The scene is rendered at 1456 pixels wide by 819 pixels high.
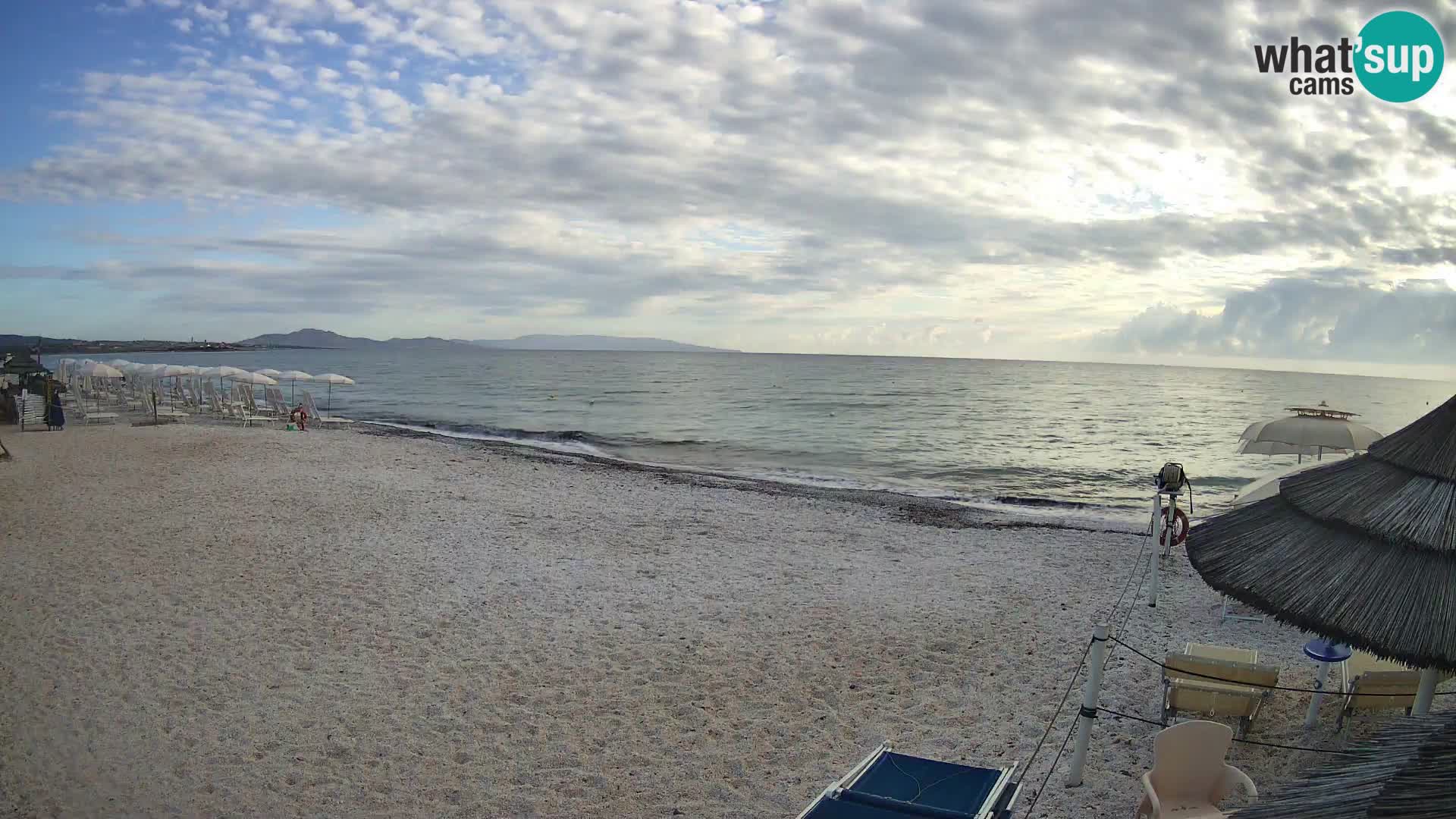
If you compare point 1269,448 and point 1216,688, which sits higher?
point 1269,448

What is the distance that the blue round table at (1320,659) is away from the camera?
5.53 metres

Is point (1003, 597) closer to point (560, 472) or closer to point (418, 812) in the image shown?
point (418, 812)

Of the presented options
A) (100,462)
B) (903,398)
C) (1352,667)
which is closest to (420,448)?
(100,462)

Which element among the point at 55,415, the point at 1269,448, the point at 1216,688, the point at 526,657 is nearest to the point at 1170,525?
the point at 1269,448

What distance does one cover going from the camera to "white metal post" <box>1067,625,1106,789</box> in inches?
187

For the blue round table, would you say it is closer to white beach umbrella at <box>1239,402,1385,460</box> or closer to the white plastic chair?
the white plastic chair

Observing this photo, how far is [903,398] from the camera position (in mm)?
58281

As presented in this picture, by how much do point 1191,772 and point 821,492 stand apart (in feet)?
42.5

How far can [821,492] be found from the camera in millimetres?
17438

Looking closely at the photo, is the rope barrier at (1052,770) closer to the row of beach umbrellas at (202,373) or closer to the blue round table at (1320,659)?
the blue round table at (1320,659)

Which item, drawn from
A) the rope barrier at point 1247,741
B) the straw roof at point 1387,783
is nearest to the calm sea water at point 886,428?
the rope barrier at point 1247,741

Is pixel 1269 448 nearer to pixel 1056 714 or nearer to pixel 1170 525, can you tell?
pixel 1170 525

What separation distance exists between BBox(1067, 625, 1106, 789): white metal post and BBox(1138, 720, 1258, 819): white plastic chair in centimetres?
42

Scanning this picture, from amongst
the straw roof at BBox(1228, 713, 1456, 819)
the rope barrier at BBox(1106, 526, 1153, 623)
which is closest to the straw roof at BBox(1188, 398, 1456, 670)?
the straw roof at BBox(1228, 713, 1456, 819)
